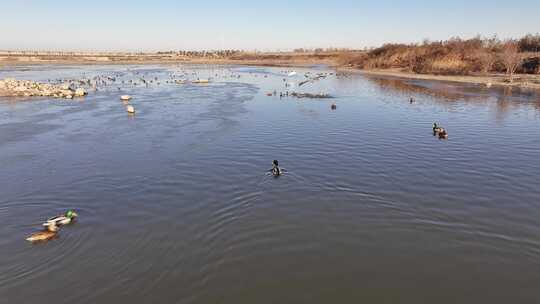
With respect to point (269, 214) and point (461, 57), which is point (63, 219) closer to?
point (269, 214)

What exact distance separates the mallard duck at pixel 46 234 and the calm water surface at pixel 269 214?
0.30 metres

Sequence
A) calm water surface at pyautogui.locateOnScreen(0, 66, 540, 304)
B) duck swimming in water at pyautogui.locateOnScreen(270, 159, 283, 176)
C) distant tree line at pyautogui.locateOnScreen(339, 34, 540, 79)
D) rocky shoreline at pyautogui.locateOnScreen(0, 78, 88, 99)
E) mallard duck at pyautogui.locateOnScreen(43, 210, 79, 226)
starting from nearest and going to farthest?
calm water surface at pyautogui.locateOnScreen(0, 66, 540, 304) → mallard duck at pyautogui.locateOnScreen(43, 210, 79, 226) → duck swimming in water at pyautogui.locateOnScreen(270, 159, 283, 176) → rocky shoreline at pyautogui.locateOnScreen(0, 78, 88, 99) → distant tree line at pyautogui.locateOnScreen(339, 34, 540, 79)

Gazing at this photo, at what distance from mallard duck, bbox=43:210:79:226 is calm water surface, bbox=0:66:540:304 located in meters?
0.43

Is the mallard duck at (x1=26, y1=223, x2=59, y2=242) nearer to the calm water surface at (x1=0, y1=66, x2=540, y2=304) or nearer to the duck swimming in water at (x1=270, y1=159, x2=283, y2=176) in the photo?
the calm water surface at (x1=0, y1=66, x2=540, y2=304)

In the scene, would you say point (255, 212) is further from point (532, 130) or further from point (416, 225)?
point (532, 130)

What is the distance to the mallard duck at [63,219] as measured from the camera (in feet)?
45.0

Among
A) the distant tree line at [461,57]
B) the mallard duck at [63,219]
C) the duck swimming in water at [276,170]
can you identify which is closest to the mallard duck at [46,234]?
the mallard duck at [63,219]

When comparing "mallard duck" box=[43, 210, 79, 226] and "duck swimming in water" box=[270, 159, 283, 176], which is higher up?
"duck swimming in water" box=[270, 159, 283, 176]

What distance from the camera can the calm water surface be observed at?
1102 centimetres

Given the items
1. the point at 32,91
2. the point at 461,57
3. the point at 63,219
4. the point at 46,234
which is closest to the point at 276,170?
the point at 63,219

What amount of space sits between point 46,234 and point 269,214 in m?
8.97

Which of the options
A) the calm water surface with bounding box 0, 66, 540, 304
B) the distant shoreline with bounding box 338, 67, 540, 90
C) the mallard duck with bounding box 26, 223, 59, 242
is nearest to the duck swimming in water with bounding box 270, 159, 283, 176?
the calm water surface with bounding box 0, 66, 540, 304

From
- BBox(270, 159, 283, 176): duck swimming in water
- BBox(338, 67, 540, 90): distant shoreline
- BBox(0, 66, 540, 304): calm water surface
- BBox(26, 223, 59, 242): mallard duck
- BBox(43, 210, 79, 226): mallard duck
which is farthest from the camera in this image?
BBox(338, 67, 540, 90): distant shoreline

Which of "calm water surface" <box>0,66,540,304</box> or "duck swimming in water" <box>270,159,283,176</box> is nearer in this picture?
"calm water surface" <box>0,66,540,304</box>
